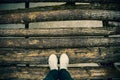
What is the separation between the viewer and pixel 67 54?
3660 mm

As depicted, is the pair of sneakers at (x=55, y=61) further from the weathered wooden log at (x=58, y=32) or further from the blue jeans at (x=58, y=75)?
the weathered wooden log at (x=58, y=32)

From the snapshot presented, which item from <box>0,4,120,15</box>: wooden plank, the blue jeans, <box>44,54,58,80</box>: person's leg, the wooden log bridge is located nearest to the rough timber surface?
the wooden log bridge

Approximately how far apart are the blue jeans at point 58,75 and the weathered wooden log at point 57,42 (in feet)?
1.31

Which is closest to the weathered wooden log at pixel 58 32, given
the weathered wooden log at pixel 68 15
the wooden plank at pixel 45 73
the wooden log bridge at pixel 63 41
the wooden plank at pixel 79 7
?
the wooden log bridge at pixel 63 41

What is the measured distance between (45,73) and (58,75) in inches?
10.0

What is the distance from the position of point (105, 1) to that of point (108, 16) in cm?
25

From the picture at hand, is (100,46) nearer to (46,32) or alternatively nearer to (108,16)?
(108,16)

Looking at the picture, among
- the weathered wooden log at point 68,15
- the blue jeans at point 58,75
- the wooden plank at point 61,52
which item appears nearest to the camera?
the blue jeans at point 58,75

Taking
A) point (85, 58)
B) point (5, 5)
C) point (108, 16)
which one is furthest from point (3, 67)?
point (108, 16)

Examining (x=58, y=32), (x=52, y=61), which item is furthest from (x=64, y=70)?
(x=58, y=32)

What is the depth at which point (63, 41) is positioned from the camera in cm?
362

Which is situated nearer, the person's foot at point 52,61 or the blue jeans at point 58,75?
the blue jeans at point 58,75

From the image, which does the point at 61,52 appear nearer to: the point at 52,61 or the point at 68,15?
the point at 52,61

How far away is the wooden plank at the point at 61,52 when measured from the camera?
365 centimetres
